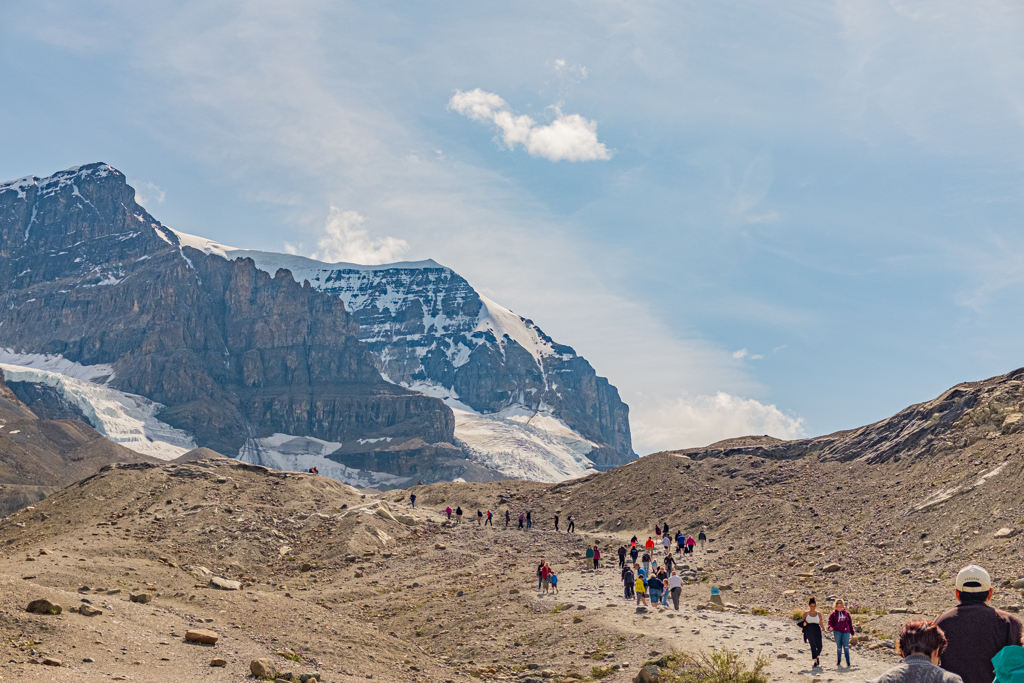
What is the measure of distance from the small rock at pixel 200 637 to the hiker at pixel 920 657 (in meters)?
24.9

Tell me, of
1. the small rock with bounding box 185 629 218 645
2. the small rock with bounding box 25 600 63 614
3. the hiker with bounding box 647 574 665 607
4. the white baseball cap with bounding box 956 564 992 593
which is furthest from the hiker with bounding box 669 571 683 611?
the white baseball cap with bounding box 956 564 992 593

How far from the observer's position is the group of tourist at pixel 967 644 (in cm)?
856

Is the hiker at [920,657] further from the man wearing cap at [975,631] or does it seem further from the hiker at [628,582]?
the hiker at [628,582]

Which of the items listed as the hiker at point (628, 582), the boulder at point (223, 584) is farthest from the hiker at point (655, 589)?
the boulder at point (223, 584)

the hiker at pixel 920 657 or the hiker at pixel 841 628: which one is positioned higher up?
the hiker at pixel 920 657

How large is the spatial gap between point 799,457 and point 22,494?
163498mm

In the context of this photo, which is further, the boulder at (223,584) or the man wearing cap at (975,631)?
the boulder at (223,584)

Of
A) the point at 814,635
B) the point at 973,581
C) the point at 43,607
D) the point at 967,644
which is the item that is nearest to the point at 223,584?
the point at 43,607

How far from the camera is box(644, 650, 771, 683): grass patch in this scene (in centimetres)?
2134

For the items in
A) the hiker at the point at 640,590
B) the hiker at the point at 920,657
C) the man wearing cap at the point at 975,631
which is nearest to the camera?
the hiker at the point at 920,657

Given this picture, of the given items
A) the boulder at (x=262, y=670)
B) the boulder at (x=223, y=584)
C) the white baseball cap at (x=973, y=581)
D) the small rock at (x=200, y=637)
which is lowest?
the boulder at (x=262, y=670)

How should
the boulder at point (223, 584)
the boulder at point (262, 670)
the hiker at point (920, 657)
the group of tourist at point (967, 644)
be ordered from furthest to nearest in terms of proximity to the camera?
the boulder at point (223, 584)
the boulder at point (262, 670)
the group of tourist at point (967, 644)
the hiker at point (920, 657)

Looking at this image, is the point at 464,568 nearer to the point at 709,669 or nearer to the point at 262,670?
the point at 262,670

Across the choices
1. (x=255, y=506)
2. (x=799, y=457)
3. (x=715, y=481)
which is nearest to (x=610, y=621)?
(x=255, y=506)
